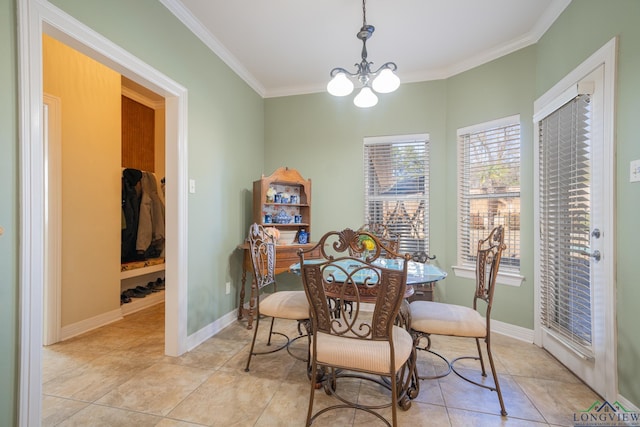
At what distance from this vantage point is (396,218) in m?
3.54

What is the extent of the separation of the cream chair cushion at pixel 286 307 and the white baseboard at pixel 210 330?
2.77 ft

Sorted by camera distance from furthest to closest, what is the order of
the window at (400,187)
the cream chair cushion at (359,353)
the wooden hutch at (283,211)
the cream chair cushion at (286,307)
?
the window at (400,187)
the wooden hutch at (283,211)
the cream chair cushion at (286,307)
the cream chair cushion at (359,353)

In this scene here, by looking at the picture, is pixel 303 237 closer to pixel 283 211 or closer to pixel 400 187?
pixel 283 211

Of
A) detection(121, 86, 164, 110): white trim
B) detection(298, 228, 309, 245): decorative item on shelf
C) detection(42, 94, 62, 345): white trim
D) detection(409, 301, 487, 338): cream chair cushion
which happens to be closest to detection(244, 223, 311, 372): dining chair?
detection(409, 301, 487, 338): cream chair cushion

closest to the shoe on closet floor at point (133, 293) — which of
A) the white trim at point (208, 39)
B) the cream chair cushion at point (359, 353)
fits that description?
the white trim at point (208, 39)

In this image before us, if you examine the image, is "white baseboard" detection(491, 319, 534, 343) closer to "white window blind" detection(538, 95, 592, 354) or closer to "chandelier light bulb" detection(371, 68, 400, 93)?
"white window blind" detection(538, 95, 592, 354)

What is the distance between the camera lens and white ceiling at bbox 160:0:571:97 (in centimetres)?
231

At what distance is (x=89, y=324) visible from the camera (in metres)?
2.86

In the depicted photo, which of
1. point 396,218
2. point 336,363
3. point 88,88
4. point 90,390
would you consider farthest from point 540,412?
point 88,88

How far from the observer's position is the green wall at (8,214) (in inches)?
51.4

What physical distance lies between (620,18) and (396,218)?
235 cm

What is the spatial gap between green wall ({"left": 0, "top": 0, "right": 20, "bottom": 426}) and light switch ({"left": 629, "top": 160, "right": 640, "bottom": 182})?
10.4 ft

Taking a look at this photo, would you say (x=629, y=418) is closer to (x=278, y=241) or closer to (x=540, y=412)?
(x=540, y=412)

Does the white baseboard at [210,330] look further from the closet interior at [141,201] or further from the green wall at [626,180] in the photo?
the green wall at [626,180]
